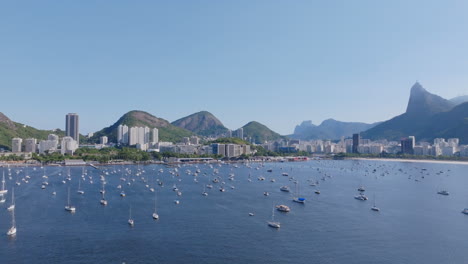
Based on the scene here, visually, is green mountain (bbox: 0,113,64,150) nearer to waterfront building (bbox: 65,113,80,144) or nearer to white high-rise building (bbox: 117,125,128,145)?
waterfront building (bbox: 65,113,80,144)

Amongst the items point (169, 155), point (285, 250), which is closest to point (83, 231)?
point (285, 250)

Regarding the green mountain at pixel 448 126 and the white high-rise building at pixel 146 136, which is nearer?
the white high-rise building at pixel 146 136

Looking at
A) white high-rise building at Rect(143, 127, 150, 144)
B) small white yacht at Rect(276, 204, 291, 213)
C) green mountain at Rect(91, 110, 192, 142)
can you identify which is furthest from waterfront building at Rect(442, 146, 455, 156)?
small white yacht at Rect(276, 204, 291, 213)

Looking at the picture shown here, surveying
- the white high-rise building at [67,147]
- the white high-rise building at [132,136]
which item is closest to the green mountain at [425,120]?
the white high-rise building at [132,136]

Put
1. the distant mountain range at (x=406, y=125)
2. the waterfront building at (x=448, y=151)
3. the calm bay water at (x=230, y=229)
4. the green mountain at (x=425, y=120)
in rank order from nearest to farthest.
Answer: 1. the calm bay water at (x=230, y=229)
2. the distant mountain range at (x=406, y=125)
3. the waterfront building at (x=448, y=151)
4. the green mountain at (x=425, y=120)

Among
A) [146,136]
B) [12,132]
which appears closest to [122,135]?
[146,136]

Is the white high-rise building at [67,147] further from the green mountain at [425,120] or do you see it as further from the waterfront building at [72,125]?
the green mountain at [425,120]

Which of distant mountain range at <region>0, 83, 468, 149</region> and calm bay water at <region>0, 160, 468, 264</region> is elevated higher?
distant mountain range at <region>0, 83, 468, 149</region>

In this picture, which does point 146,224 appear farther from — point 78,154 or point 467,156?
point 467,156
